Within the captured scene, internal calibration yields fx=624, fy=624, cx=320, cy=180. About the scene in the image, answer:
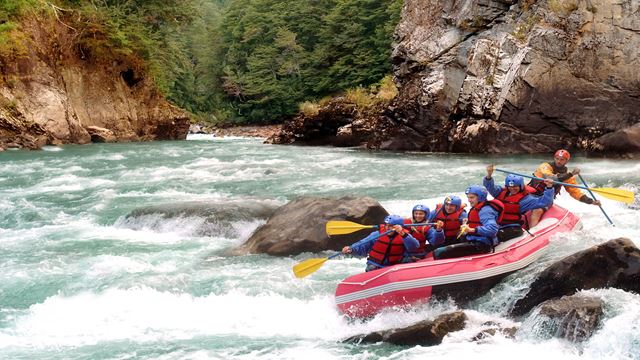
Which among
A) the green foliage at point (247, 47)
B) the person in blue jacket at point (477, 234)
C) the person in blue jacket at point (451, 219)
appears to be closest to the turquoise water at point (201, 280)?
the person in blue jacket at point (477, 234)

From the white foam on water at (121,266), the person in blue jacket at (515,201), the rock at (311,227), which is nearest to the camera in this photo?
the person in blue jacket at (515,201)

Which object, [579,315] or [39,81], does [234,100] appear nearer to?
[39,81]

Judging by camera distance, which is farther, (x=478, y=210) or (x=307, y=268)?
(x=478, y=210)

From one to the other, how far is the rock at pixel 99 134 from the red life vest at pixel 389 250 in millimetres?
20429

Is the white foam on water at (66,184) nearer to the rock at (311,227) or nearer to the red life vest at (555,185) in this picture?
the rock at (311,227)

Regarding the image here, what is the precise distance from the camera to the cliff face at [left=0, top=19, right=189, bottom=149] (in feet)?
68.0

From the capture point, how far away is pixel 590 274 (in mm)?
5574

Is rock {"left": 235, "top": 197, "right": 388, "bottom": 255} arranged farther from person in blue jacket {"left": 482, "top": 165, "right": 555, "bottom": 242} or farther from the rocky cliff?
the rocky cliff

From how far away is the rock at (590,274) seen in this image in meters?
5.45

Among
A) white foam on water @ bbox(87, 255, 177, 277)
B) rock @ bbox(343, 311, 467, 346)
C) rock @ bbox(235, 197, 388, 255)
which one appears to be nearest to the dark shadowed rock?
rock @ bbox(343, 311, 467, 346)

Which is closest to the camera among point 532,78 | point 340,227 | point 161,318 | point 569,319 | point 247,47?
point 569,319

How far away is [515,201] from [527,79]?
1058cm

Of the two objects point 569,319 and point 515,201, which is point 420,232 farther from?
point 569,319

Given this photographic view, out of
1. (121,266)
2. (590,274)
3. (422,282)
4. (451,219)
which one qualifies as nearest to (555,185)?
(451,219)
